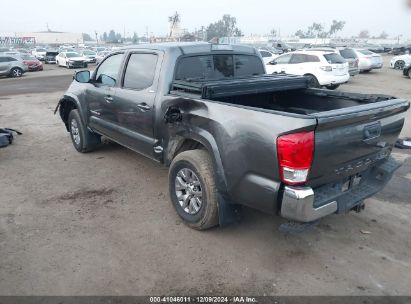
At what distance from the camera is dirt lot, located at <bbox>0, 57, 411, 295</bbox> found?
9.94 ft

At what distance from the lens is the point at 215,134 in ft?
11.0

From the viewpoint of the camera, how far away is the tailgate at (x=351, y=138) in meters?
2.77

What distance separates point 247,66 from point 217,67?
57cm

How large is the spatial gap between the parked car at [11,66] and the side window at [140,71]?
22.2 m

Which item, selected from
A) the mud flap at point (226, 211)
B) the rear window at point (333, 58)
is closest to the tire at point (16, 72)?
the rear window at point (333, 58)

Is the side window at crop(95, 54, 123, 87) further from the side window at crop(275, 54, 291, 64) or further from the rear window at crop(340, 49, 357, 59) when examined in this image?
the rear window at crop(340, 49, 357, 59)

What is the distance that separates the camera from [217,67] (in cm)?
462

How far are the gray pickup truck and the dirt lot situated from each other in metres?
0.41

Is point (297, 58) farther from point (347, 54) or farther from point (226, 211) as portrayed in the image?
point (226, 211)

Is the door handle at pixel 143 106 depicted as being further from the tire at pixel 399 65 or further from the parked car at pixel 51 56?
the parked car at pixel 51 56

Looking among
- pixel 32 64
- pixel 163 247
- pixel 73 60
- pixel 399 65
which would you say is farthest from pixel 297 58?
pixel 73 60

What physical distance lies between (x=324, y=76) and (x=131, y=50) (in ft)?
35.5

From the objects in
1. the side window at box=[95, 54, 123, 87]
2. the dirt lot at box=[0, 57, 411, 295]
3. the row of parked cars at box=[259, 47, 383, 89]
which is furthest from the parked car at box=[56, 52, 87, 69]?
the dirt lot at box=[0, 57, 411, 295]

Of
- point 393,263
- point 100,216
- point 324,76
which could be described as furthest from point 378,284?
point 324,76
